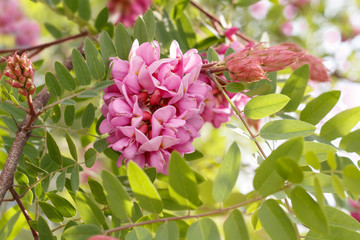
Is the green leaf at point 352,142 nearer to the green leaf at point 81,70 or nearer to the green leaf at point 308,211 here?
the green leaf at point 308,211

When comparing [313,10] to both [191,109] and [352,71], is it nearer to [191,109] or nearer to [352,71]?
[352,71]

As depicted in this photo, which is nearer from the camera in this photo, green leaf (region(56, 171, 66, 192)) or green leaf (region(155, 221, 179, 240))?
green leaf (region(155, 221, 179, 240))

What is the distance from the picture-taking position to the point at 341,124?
0.77 m

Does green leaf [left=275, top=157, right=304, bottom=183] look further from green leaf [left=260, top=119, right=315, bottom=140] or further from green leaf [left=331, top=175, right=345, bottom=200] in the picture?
green leaf [left=260, top=119, right=315, bottom=140]

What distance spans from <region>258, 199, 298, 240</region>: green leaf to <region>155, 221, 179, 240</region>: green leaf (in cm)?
12

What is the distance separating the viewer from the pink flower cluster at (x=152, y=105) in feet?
2.15

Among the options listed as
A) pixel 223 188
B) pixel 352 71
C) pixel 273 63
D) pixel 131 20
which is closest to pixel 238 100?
pixel 273 63

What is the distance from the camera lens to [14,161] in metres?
0.70

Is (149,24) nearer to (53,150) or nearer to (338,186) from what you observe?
(53,150)

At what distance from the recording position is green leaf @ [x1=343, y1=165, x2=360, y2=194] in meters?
0.54

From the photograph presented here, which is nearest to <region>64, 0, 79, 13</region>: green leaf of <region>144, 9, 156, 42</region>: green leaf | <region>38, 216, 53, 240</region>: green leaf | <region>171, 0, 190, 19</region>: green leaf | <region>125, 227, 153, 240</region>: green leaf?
<region>171, 0, 190, 19</region>: green leaf

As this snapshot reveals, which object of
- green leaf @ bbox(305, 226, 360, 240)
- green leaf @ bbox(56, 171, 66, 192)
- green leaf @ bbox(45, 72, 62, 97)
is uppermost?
green leaf @ bbox(45, 72, 62, 97)

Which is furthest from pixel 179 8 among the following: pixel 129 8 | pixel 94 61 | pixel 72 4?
pixel 129 8

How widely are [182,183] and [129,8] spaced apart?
1151 millimetres
